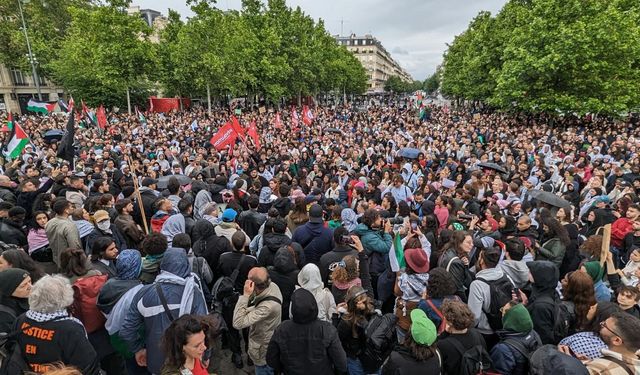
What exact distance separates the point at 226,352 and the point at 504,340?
3717 millimetres

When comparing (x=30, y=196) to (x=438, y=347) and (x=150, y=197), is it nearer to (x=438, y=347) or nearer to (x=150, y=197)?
(x=150, y=197)

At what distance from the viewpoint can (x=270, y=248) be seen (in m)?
4.72

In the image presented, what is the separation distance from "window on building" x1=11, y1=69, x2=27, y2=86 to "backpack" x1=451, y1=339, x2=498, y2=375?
196 feet

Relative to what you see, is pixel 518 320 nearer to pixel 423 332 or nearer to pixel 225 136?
pixel 423 332

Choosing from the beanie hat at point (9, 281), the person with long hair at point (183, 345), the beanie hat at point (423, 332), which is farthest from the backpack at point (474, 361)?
the beanie hat at point (9, 281)

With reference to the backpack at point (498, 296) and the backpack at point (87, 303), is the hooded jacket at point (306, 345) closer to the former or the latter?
the backpack at point (498, 296)

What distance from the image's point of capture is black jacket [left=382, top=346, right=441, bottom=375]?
2.67 meters

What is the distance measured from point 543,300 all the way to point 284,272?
2.64 metres

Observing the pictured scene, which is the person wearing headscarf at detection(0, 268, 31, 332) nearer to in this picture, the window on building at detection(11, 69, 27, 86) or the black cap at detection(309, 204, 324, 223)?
the black cap at detection(309, 204, 324, 223)

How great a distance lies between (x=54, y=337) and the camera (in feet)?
8.81

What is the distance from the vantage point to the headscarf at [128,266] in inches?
137

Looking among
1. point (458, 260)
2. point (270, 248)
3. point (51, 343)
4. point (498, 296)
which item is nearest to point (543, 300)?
point (498, 296)

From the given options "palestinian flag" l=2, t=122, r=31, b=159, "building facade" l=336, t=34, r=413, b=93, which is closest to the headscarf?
"palestinian flag" l=2, t=122, r=31, b=159

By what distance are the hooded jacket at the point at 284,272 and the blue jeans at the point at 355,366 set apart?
102cm
